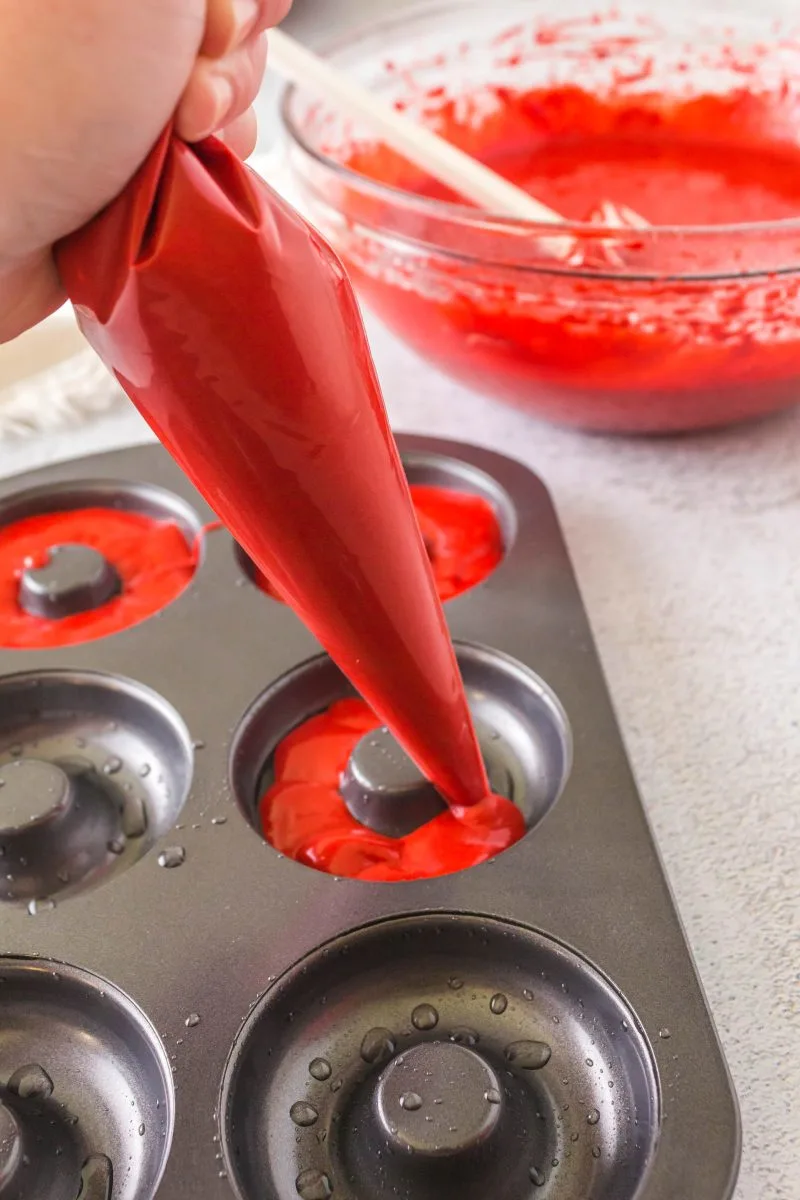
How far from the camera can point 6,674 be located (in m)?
0.80

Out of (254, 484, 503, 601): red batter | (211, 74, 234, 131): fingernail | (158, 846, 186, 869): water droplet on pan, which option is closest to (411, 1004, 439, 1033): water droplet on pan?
(158, 846, 186, 869): water droplet on pan

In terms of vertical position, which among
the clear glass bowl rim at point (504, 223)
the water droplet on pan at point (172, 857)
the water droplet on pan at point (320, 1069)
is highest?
the clear glass bowl rim at point (504, 223)

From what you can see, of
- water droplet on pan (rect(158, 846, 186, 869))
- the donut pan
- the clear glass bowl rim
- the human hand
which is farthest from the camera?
the clear glass bowl rim

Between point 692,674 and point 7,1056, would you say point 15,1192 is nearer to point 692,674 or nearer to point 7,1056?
point 7,1056

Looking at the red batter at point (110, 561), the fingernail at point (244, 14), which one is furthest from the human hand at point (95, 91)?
the red batter at point (110, 561)

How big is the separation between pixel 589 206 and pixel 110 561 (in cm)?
58

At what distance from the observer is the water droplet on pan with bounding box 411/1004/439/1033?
603 millimetres

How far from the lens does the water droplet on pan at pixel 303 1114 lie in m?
0.56

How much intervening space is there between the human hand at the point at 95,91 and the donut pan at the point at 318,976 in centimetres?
35

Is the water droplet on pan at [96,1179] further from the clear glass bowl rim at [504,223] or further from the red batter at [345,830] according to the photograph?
the clear glass bowl rim at [504,223]

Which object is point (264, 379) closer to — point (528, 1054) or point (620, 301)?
point (528, 1054)

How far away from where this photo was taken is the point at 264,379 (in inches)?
17.9

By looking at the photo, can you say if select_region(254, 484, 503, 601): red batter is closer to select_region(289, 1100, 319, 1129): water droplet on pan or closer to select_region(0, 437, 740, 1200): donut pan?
select_region(0, 437, 740, 1200): donut pan

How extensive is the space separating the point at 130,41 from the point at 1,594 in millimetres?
622
